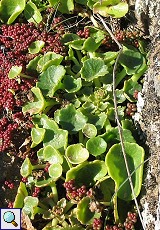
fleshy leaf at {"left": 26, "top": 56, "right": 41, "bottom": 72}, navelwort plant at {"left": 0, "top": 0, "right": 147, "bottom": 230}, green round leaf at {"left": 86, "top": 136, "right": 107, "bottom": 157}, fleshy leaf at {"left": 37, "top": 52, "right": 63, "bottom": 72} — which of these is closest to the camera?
navelwort plant at {"left": 0, "top": 0, "right": 147, "bottom": 230}

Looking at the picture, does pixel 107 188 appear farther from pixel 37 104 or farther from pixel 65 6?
pixel 65 6

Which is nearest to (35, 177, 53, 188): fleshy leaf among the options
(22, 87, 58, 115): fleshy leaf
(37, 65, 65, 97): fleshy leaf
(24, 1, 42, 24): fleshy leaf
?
(22, 87, 58, 115): fleshy leaf

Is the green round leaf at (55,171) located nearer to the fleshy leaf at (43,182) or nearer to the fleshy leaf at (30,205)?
the fleshy leaf at (43,182)

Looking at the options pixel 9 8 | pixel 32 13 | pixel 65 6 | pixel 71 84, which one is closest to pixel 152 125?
pixel 71 84

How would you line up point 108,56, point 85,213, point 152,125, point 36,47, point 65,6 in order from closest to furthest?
point 85,213 → point 152,125 → point 108,56 → point 36,47 → point 65,6

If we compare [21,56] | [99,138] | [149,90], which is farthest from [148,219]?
[21,56]

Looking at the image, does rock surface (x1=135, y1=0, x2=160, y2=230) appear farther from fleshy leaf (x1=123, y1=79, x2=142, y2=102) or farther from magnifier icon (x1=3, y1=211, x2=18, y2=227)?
magnifier icon (x1=3, y1=211, x2=18, y2=227)
